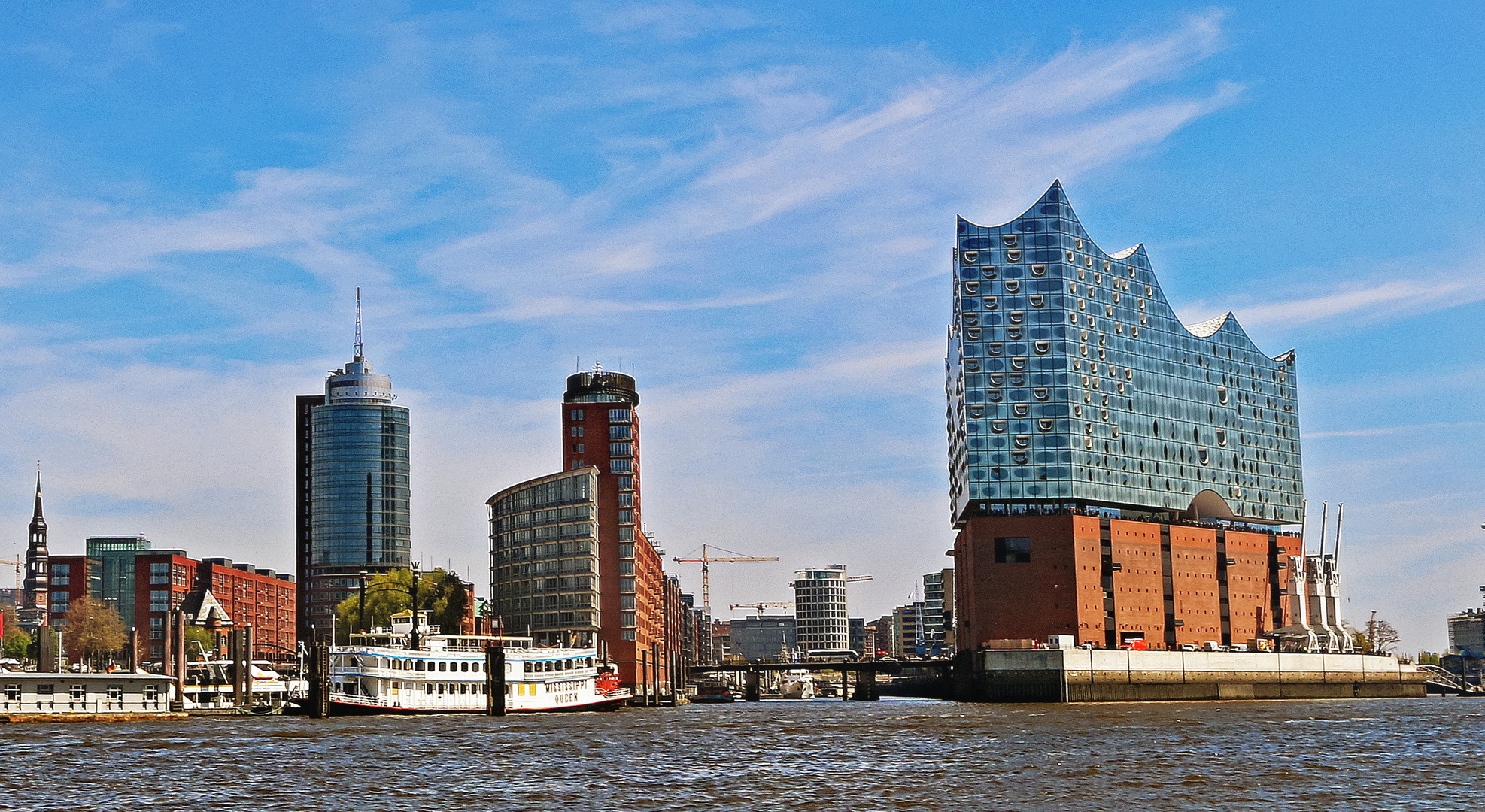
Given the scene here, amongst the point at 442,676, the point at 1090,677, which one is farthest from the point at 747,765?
the point at 1090,677

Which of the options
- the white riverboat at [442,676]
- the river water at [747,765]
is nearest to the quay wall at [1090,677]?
the white riverboat at [442,676]

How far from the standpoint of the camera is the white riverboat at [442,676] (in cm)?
13462

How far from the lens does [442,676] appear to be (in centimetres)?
13925

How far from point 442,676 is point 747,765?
66.7m

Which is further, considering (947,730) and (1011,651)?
(1011,651)

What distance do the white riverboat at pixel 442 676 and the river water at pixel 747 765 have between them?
396 inches

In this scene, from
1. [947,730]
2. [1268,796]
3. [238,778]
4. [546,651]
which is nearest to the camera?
[1268,796]

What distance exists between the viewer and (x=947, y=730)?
109750 mm

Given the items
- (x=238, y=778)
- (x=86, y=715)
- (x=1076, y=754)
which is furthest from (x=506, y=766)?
(x=86, y=715)

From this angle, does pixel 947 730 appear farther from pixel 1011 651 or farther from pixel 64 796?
pixel 1011 651

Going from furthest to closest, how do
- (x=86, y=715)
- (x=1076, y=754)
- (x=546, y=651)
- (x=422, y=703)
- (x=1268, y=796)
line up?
(x=546, y=651), (x=422, y=703), (x=86, y=715), (x=1076, y=754), (x=1268, y=796)

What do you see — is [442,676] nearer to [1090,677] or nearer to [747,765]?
[747,765]

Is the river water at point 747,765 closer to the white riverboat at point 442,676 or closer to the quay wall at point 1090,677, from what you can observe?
the white riverboat at point 442,676

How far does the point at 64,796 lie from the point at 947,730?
63.2m
